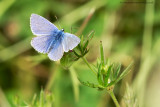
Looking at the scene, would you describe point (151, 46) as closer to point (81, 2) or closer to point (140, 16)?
point (140, 16)

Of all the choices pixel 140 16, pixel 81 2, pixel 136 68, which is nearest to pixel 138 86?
pixel 136 68

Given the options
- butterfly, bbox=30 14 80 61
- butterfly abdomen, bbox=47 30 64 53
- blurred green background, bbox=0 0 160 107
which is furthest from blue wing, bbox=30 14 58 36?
blurred green background, bbox=0 0 160 107

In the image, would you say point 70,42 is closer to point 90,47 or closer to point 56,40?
point 56,40

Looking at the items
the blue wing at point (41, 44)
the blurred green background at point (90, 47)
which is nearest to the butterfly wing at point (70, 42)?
the blue wing at point (41, 44)

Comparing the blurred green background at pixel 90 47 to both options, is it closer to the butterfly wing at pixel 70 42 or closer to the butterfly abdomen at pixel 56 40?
the butterfly abdomen at pixel 56 40

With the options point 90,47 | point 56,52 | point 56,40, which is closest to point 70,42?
point 56,52

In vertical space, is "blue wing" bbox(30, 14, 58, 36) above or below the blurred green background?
above

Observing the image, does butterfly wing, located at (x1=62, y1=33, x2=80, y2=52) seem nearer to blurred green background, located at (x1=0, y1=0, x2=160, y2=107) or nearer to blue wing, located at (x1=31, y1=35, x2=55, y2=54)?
blue wing, located at (x1=31, y1=35, x2=55, y2=54)
